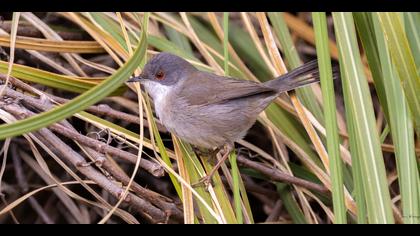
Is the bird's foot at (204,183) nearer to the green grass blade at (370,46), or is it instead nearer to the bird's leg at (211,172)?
the bird's leg at (211,172)

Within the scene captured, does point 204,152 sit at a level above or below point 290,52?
below

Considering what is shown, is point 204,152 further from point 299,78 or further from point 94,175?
point 94,175

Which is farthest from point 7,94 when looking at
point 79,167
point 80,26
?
point 80,26

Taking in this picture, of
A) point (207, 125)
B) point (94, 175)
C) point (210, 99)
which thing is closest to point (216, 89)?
point (210, 99)

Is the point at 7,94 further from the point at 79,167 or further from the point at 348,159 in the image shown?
the point at 348,159

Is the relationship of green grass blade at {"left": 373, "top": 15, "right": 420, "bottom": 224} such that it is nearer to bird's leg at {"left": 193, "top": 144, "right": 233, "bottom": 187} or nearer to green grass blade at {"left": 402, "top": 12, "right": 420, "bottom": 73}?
green grass blade at {"left": 402, "top": 12, "right": 420, "bottom": 73}

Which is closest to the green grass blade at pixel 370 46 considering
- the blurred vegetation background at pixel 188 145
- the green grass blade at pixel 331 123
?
the blurred vegetation background at pixel 188 145
